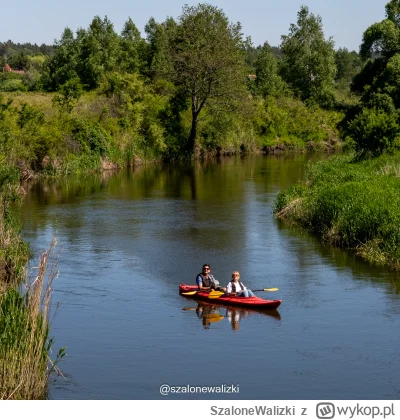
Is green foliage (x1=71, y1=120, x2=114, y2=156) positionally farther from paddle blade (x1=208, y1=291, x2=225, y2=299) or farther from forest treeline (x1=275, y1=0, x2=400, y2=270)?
paddle blade (x1=208, y1=291, x2=225, y2=299)

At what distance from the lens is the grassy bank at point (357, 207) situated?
1204 inches

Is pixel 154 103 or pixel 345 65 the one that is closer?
pixel 154 103

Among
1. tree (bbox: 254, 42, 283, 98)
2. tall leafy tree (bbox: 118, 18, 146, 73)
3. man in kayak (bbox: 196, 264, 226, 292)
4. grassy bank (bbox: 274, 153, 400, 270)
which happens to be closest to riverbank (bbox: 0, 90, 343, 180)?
tree (bbox: 254, 42, 283, 98)

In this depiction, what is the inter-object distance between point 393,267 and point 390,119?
61.6 ft

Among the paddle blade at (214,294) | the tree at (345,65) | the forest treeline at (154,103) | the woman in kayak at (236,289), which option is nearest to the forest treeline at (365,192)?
the woman in kayak at (236,289)

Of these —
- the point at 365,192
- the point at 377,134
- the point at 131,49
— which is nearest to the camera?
the point at 365,192

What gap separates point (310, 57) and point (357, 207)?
6791cm

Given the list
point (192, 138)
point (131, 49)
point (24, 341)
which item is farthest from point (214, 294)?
point (131, 49)

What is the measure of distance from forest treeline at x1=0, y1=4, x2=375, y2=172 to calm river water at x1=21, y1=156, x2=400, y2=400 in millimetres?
16177

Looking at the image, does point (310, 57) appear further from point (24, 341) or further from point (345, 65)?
point (24, 341)

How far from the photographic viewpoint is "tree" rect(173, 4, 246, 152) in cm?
7069

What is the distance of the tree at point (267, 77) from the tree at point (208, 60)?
23035 mm

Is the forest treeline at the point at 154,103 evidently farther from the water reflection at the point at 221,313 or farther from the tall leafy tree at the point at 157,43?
the water reflection at the point at 221,313

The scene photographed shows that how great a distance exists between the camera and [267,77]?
3826 inches
